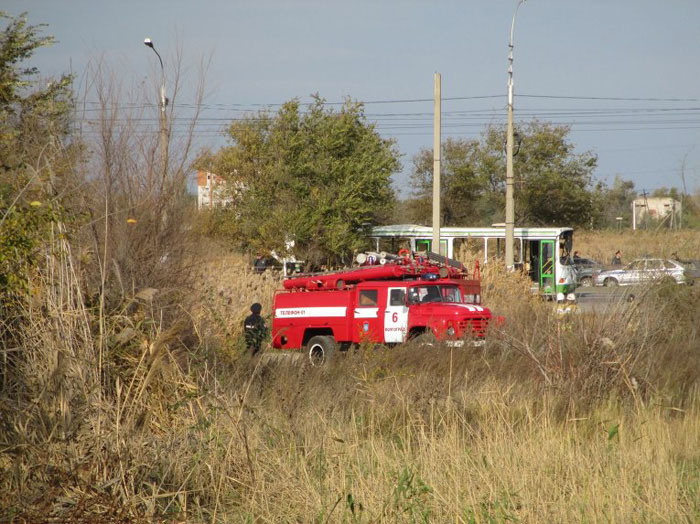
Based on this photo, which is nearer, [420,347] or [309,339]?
[420,347]

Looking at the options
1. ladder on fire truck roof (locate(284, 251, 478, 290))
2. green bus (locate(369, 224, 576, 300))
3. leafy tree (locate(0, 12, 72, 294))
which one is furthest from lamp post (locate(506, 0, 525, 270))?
leafy tree (locate(0, 12, 72, 294))

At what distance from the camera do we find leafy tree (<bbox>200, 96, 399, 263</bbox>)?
32.5 metres

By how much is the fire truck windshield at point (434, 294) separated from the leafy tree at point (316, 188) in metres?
16.0

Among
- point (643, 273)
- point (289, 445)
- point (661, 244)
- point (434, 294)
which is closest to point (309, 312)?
point (434, 294)

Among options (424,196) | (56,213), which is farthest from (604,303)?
(424,196)

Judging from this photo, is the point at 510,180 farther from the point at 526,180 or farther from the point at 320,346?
the point at 526,180

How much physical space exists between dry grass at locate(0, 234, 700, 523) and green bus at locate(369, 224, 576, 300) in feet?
66.7

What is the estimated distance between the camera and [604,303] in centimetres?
1118

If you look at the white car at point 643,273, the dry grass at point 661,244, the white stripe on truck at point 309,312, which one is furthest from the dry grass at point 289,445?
the white stripe on truck at point 309,312

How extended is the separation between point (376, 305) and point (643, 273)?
4857 millimetres

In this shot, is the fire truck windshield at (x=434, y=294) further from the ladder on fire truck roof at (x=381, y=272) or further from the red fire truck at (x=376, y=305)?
the ladder on fire truck roof at (x=381, y=272)

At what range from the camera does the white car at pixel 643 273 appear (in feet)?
39.9

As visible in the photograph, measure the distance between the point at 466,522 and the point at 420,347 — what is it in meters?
7.03

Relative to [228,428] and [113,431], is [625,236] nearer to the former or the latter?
[228,428]
